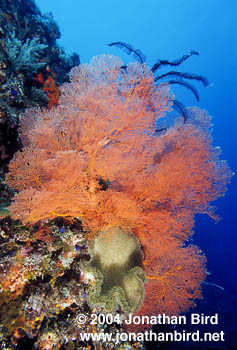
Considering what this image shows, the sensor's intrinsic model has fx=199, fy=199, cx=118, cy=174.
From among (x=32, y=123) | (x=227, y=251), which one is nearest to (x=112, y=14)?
(x=227, y=251)

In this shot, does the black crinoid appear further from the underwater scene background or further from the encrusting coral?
the encrusting coral

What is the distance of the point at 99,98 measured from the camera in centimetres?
286

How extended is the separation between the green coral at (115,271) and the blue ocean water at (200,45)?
13.2 metres

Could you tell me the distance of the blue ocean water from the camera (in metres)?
30.5

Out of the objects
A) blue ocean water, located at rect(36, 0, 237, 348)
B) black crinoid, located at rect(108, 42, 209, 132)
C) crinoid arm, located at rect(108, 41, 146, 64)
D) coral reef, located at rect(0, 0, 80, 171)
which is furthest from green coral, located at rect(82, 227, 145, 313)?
blue ocean water, located at rect(36, 0, 237, 348)

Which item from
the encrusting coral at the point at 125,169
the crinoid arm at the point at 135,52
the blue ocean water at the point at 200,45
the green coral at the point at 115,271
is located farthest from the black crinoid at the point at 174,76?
the blue ocean water at the point at 200,45

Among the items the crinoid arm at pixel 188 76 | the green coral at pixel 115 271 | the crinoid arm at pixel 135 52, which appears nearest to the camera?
the green coral at pixel 115 271

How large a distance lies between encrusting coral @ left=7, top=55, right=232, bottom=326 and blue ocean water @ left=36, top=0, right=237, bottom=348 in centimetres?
1268

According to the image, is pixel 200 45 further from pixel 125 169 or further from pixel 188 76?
pixel 125 169

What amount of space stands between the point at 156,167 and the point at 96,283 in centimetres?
216

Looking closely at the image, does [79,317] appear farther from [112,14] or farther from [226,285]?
[112,14]

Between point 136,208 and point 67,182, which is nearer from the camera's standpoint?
point 67,182

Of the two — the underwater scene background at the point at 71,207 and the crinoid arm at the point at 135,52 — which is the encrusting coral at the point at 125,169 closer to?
the underwater scene background at the point at 71,207

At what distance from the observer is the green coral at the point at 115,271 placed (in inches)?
125
